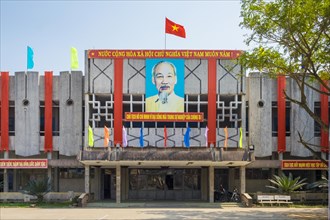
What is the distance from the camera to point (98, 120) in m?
35.8

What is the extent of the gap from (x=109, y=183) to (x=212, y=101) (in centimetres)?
1110

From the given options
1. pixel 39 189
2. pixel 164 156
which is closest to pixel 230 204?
pixel 164 156

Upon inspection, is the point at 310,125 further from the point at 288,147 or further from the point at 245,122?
the point at 245,122

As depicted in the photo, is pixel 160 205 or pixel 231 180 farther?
pixel 231 180

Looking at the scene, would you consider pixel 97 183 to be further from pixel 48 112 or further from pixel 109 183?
pixel 48 112

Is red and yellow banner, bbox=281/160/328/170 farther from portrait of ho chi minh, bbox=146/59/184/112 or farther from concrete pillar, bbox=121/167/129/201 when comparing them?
concrete pillar, bbox=121/167/129/201

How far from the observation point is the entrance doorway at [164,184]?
38.2m

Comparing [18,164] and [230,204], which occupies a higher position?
[18,164]

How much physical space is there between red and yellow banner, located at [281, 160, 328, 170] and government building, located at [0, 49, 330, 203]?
0.08 metres

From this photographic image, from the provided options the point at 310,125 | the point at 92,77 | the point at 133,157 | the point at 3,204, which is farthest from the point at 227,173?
the point at 3,204

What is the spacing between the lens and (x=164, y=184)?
3834 centimetres

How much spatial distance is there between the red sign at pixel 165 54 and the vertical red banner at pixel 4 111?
7176 millimetres

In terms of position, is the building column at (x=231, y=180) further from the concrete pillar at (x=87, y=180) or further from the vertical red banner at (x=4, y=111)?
the vertical red banner at (x=4, y=111)

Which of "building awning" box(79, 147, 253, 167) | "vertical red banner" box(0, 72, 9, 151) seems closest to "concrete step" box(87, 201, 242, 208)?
"building awning" box(79, 147, 253, 167)
